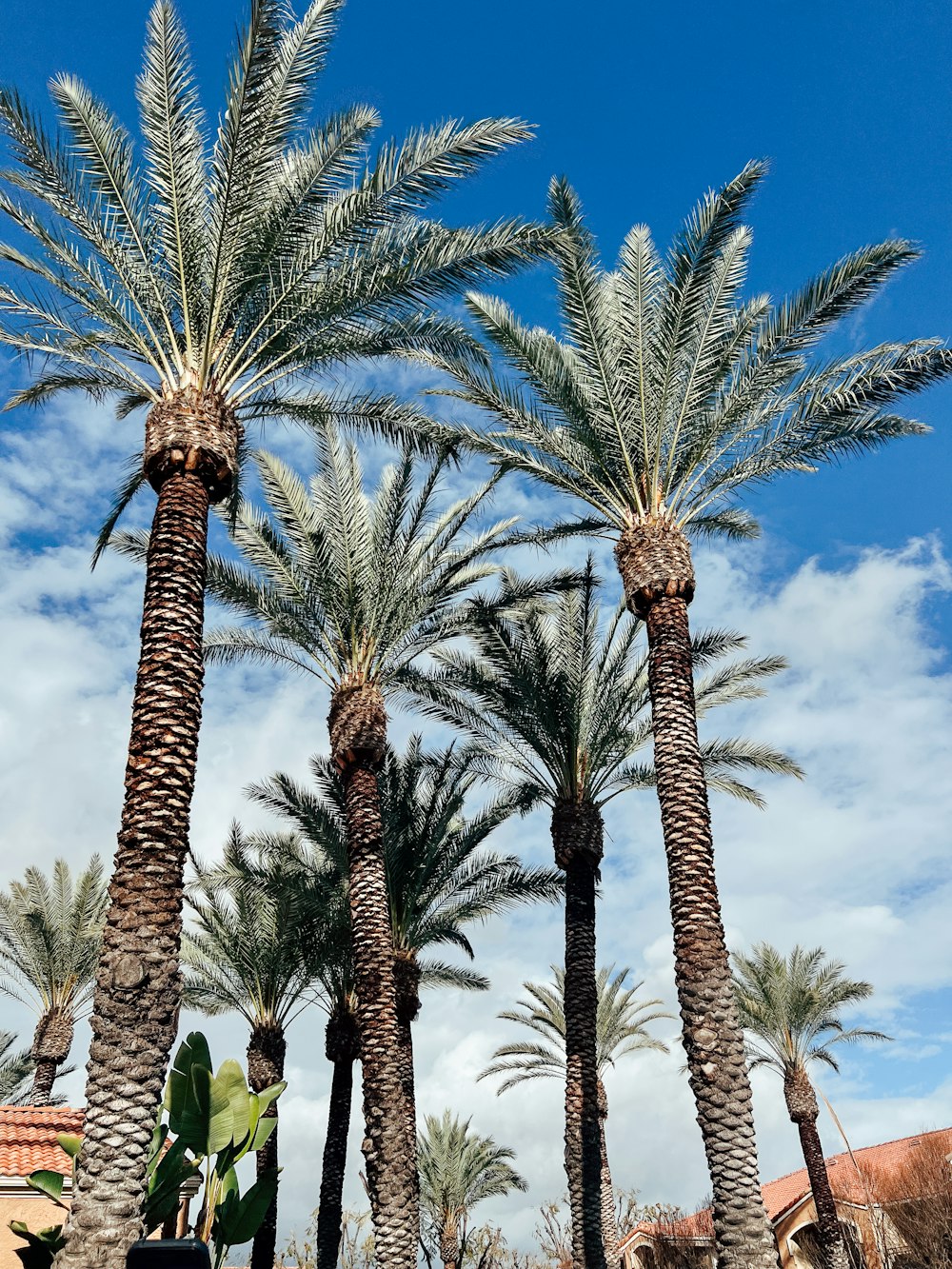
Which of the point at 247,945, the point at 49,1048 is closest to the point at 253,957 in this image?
the point at 247,945

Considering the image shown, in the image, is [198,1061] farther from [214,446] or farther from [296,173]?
[296,173]

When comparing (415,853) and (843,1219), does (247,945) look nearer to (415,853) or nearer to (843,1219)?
(415,853)

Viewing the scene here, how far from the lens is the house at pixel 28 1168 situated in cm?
1812

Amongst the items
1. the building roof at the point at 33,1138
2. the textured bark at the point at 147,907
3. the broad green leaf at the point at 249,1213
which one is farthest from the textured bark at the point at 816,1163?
the textured bark at the point at 147,907

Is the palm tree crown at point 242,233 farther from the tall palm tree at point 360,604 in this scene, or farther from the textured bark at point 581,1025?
the textured bark at point 581,1025

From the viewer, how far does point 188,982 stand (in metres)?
25.4

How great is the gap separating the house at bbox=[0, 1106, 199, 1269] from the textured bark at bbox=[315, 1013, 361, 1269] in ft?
9.83

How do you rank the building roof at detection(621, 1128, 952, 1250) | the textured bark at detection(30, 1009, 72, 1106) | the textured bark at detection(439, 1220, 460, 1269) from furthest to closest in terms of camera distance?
the textured bark at detection(439, 1220, 460, 1269) → the textured bark at detection(30, 1009, 72, 1106) → the building roof at detection(621, 1128, 952, 1250)

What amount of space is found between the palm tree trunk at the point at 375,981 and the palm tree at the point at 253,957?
742 centimetres

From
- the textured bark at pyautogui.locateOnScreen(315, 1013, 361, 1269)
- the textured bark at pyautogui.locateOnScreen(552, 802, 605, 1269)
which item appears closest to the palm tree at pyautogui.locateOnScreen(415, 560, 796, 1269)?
the textured bark at pyautogui.locateOnScreen(552, 802, 605, 1269)

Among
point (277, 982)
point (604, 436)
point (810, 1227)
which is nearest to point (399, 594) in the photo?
point (604, 436)

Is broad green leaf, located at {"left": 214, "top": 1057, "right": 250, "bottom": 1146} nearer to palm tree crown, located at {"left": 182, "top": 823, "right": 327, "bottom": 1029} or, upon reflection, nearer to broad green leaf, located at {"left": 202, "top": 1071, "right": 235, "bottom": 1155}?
broad green leaf, located at {"left": 202, "top": 1071, "right": 235, "bottom": 1155}

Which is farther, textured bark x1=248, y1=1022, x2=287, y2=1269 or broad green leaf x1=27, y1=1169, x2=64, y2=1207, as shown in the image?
textured bark x1=248, y1=1022, x2=287, y2=1269

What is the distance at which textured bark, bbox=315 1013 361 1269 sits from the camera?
21.6 meters
